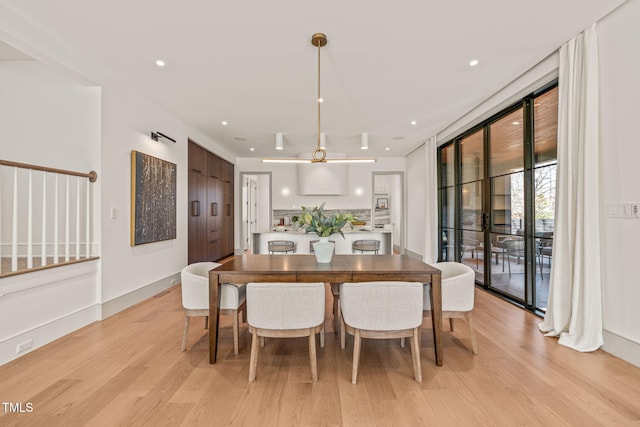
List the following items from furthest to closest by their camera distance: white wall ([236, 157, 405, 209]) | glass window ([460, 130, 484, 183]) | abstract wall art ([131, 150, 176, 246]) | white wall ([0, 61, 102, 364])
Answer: white wall ([236, 157, 405, 209]) → glass window ([460, 130, 484, 183]) → abstract wall art ([131, 150, 176, 246]) → white wall ([0, 61, 102, 364])

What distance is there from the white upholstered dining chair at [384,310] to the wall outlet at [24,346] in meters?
2.55

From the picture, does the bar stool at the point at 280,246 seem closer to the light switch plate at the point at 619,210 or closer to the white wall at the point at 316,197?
the white wall at the point at 316,197

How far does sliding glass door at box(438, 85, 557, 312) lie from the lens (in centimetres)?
306

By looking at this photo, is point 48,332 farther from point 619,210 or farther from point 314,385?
point 619,210

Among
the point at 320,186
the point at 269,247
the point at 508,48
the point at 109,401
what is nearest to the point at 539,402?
the point at 109,401

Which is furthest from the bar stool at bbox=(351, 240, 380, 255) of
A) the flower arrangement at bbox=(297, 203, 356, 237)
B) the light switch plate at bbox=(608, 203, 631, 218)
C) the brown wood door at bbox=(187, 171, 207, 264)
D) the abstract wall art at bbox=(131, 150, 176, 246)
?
the light switch plate at bbox=(608, 203, 631, 218)

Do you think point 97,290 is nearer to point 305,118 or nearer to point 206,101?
point 206,101

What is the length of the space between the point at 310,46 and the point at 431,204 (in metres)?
4.17

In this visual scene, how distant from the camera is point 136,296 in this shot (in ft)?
11.5

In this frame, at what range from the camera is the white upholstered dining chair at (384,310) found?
1836 mm

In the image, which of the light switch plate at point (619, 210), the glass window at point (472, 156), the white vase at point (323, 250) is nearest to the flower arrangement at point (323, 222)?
the white vase at point (323, 250)

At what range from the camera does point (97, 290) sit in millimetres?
2998

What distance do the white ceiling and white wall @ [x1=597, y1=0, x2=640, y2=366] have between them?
25cm

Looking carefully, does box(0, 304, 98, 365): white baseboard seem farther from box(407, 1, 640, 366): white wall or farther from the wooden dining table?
box(407, 1, 640, 366): white wall
